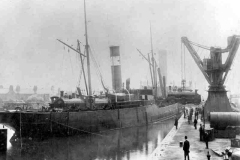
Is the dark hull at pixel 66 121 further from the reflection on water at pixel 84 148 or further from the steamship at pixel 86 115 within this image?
the reflection on water at pixel 84 148

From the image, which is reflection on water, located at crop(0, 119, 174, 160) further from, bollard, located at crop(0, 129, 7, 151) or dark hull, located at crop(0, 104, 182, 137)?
dark hull, located at crop(0, 104, 182, 137)

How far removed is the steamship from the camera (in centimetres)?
1917

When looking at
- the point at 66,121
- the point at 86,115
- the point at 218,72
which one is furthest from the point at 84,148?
the point at 218,72

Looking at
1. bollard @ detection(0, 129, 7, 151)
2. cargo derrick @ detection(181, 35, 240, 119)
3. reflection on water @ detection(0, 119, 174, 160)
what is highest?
cargo derrick @ detection(181, 35, 240, 119)

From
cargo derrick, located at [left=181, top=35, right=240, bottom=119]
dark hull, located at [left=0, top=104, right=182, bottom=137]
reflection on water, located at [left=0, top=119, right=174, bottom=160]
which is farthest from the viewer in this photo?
cargo derrick, located at [left=181, top=35, right=240, bottom=119]

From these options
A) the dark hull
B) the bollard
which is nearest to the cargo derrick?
the dark hull

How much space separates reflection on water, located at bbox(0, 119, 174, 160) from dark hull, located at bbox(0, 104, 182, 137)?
2.81ft

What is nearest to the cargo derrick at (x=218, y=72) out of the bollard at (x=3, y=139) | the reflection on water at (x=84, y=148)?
the reflection on water at (x=84, y=148)

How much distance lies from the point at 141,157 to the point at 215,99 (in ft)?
45.4

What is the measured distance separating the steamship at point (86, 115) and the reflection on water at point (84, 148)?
1.09 m

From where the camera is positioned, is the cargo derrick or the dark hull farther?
the cargo derrick

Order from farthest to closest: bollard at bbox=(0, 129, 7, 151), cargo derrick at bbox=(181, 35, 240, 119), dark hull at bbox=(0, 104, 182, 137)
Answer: cargo derrick at bbox=(181, 35, 240, 119), dark hull at bbox=(0, 104, 182, 137), bollard at bbox=(0, 129, 7, 151)

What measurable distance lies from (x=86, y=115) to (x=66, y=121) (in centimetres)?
208

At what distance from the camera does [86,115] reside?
21688 mm
